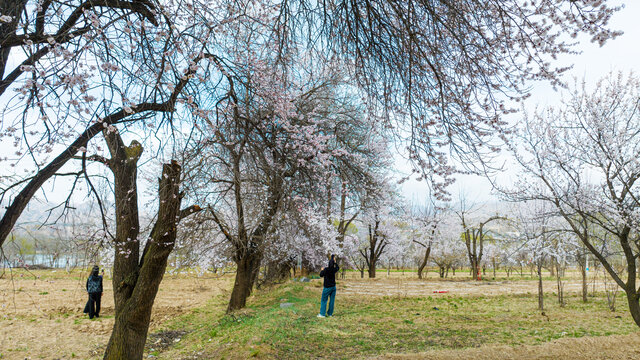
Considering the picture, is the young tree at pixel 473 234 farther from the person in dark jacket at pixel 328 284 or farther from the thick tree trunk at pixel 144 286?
the thick tree trunk at pixel 144 286

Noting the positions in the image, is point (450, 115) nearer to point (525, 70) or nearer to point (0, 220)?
point (525, 70)

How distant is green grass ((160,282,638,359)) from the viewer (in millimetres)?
6090

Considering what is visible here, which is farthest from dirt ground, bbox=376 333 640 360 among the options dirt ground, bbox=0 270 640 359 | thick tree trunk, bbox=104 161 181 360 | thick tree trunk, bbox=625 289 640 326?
thick tree trunk, bbox=104 161 181 360

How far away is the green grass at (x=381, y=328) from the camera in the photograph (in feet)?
20.0

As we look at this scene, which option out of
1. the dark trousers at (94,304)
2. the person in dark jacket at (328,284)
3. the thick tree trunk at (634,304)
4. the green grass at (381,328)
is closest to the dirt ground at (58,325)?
the dark trousers at (94,304)

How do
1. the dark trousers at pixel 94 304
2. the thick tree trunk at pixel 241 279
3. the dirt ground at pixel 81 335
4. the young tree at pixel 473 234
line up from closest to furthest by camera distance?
1. the dirt ground at pixel 81 335
2. the thick tree trunk at pixel 241 279
3. the dark trousers at pixel 94 304
4. the young tree at pixel 473 234

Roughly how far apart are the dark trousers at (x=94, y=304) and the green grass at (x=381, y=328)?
2.58m

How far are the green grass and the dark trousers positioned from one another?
8.45ft

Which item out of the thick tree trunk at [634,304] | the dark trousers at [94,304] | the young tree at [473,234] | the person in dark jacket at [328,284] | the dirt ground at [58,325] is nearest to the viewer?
the thick tree trunk at [634,304]

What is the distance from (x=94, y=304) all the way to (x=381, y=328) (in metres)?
9.40

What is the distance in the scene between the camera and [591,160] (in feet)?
24.6

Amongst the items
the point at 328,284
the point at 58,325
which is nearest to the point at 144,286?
the point at 328,284

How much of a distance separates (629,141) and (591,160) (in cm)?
72

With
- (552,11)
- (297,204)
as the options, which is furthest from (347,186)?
→ (552,11)
